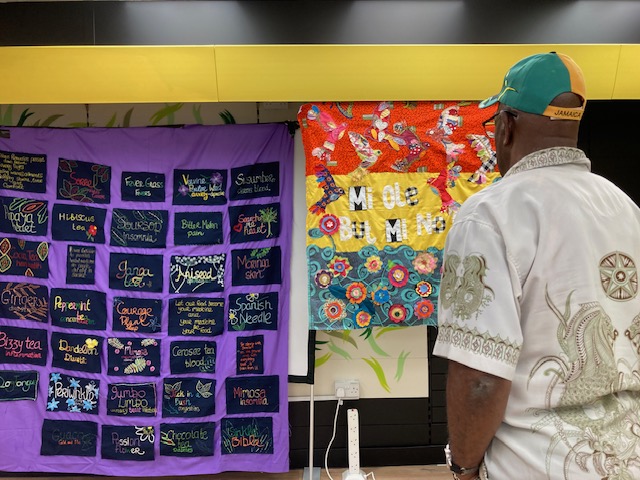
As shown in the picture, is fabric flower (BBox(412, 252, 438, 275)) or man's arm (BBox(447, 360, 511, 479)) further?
fabric flower (BBox(412, 252, 438, 275))

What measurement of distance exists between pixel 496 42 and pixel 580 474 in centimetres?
269

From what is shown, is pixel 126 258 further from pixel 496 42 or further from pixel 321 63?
pixel 496 42

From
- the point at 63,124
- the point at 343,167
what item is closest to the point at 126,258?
the point at 63,124

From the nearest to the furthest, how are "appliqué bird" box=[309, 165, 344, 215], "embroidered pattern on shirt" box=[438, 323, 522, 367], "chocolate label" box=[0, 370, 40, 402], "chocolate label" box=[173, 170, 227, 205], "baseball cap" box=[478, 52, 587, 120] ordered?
"embroidered pattern on shirt" box=[438, 323, 522, 367] → "baseball cap" box=[478, 52, 587, 120] → "appliqué bird" box=[309, 165, 344, 215] → "chocolate label" box=[0, 370, 40, 402] → "chocolate label" box=[173, 170, 227, 205]

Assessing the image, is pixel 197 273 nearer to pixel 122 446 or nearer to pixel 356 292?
pixel 356 292

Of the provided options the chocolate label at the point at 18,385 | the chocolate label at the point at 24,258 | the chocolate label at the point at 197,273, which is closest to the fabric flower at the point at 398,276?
the chocolate label at the point at 197,273

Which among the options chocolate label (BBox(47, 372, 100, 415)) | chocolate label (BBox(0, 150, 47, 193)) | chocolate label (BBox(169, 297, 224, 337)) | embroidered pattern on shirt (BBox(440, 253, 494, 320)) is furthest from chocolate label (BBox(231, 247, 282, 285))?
embroidered pattern on shirt (BBox(440, 253, 494, 320))

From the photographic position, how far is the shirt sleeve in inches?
33.1

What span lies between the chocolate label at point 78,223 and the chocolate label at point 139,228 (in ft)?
0.28

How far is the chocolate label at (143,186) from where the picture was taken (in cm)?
315

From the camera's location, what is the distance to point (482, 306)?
87cm

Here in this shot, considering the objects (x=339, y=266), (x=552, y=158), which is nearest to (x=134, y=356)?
(x=339, y=266)

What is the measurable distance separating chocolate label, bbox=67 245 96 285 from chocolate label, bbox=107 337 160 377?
0.41 m

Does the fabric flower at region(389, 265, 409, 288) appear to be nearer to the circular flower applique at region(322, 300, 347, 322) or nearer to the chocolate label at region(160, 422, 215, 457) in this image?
the circular flower applique at region(322, 300, 347, 322)
